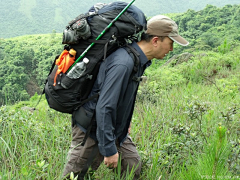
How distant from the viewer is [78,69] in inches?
76.4

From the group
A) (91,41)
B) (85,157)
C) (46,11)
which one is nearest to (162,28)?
(91,41)

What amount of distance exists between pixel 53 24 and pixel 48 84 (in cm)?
13608

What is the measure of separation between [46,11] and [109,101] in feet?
491

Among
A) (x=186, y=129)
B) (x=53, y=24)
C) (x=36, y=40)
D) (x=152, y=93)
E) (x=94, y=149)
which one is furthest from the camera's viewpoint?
(x=53, y=24)

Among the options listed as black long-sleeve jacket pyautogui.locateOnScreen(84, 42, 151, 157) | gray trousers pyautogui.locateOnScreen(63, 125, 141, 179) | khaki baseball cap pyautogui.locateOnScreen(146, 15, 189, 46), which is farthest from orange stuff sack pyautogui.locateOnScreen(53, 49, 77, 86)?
khaki baseball cap pyautogui.locateOnScreen(146, 15, 189, 46)

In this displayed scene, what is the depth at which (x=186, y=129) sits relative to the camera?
2.54 metres

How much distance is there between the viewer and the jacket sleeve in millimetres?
1827

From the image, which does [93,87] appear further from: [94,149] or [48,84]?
[94,149]

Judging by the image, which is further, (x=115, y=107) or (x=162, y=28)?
(x=162, y=28)

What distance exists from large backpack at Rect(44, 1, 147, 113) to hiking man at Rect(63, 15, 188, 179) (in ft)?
0.23

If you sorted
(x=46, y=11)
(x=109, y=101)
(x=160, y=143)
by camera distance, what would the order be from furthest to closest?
(x=46, y=11) < (x=160, y=143) < (x=109, y=101)

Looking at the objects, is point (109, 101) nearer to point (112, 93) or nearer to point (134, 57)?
point (112, 93)

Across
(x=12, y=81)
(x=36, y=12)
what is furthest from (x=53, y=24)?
(x=12, y=81)

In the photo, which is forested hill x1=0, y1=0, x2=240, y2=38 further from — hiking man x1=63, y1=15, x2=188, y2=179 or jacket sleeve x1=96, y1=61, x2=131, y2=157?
jacket sleeve x1=96, y1=61, x2=131, y2=157
